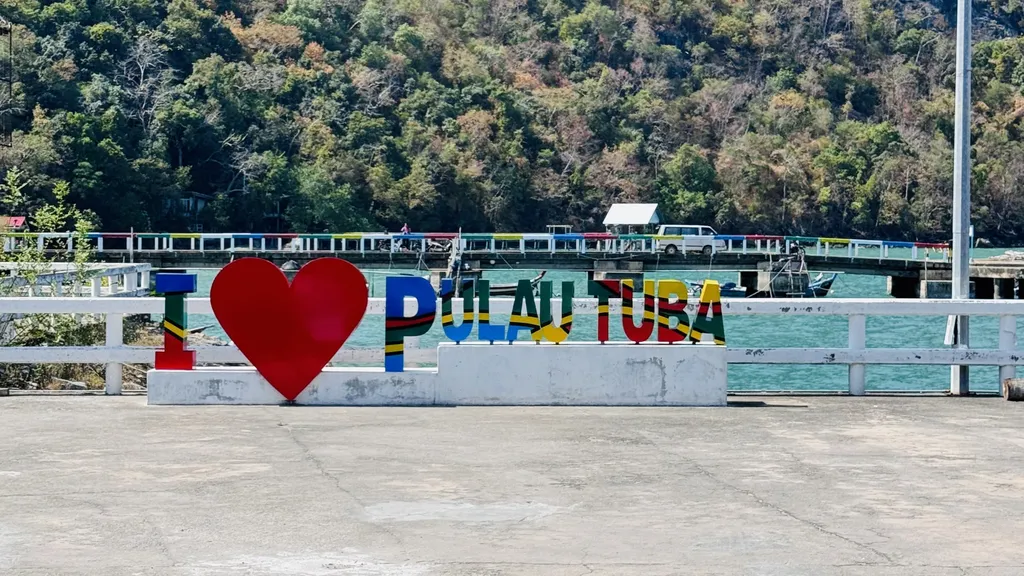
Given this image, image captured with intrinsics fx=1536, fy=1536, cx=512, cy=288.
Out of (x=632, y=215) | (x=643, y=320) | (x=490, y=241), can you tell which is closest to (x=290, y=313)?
(x=643, y=320)

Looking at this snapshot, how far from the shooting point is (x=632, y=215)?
3844 inches

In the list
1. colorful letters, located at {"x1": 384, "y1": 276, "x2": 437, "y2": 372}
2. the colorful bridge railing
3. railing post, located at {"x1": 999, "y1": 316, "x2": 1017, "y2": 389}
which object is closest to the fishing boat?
the colorful bridge railing

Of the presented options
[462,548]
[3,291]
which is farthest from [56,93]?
[462,548]

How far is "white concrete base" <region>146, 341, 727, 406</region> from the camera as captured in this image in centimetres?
1503

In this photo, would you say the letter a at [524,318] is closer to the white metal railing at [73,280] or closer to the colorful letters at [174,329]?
the colorful letters at [174,329]

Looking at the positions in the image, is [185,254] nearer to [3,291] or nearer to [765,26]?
[3,291]

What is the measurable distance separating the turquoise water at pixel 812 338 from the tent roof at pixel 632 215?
3.81 m

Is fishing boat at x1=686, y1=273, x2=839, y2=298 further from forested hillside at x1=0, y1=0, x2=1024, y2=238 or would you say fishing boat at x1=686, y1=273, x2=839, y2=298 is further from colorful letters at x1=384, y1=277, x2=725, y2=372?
colorful letters at x1=384, y1=277, x2=725, y2=372

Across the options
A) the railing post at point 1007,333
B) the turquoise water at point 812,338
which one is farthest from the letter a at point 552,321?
the turquoise water at point 812,338

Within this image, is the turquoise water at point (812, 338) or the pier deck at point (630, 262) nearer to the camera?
the turquoise water at point (812, 338)

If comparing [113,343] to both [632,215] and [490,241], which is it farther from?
[632,215]

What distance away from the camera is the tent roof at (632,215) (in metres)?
96.4

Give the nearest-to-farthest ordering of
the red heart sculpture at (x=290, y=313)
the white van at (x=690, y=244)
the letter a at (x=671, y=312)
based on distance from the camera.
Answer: the red heart sculpture at (x=290, y=313) → the letter a at (x=671, y=312) → the white van at (x=690, y=244)

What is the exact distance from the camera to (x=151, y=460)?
38.1 ft
